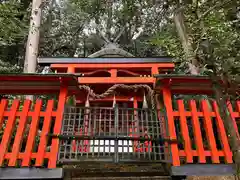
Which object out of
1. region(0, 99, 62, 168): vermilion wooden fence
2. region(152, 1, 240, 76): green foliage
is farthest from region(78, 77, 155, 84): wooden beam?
region(0, 99, 62, 168): vermilion wooden fence

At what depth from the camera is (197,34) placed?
3111 mm

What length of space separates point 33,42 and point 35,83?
11.7 ft

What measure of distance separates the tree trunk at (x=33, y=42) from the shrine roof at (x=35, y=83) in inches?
101

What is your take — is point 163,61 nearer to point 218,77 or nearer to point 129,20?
point 218,77

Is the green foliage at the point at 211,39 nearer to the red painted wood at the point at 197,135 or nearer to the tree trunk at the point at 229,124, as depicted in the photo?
the tree trunk at the point at 229,124

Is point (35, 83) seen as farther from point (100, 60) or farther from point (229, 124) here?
point (229, 124)

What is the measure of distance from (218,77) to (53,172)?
3.00 metres

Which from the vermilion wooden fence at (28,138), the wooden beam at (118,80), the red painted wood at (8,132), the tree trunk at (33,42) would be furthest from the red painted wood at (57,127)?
the tree trunk at (33,42)

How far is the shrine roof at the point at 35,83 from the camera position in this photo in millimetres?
4203

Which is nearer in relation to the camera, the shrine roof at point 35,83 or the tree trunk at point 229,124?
the tree trunk at point 229,124

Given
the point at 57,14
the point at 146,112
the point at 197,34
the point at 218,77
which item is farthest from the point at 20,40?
the point at 218,77

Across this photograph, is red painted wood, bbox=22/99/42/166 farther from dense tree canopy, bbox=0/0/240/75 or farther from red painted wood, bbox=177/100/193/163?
dense tree canopy, bbox=0/0/240/75

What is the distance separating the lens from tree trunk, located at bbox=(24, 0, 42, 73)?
277 inches

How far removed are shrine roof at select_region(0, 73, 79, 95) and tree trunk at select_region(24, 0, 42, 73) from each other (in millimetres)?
2559
